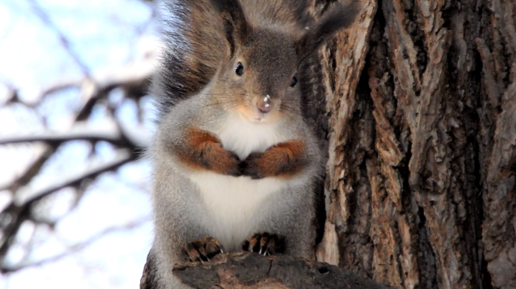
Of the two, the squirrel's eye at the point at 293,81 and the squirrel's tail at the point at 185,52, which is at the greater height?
the squirrel's tail at the point at 185,52

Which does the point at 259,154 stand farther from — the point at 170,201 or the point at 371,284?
the point at 371,284

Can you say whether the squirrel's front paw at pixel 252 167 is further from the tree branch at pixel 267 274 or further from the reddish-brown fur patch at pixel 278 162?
the tree branch at pixel 267 274

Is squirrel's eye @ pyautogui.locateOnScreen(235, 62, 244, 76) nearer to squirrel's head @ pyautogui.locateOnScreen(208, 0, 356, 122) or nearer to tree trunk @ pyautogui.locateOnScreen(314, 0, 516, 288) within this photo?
squirrel's head @ pyautogui.locateOnScreen(208, 0, 356, 122)

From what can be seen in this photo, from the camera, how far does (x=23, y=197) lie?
375 cm

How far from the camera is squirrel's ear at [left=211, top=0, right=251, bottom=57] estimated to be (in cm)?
191

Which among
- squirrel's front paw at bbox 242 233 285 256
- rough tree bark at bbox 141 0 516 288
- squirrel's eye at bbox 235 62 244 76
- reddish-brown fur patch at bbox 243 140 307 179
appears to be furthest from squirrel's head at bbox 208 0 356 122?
squirrel's front paw at bbox 242 233 285 256

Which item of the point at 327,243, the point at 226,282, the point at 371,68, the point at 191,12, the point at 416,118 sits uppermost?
the point at 191,12

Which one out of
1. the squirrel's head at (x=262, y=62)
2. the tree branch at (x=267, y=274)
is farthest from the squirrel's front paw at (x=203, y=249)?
the squirrel's head at (x=262, y=62)

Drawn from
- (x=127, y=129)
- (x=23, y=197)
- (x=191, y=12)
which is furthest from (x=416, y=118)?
(x=23, y=197)

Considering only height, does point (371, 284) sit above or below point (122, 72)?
below

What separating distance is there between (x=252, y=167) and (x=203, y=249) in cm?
29

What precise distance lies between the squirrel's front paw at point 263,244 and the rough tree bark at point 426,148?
252 millimetres

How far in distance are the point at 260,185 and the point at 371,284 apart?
50 cm

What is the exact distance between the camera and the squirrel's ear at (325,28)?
6.41ft
